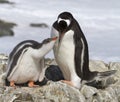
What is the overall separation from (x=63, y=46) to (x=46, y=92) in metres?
0.54

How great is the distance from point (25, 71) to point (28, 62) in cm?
9

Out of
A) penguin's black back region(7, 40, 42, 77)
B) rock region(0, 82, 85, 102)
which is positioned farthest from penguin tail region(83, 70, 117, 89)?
penguin's black back region(7, 40, 42, 77)

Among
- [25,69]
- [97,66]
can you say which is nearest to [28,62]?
[25,69]

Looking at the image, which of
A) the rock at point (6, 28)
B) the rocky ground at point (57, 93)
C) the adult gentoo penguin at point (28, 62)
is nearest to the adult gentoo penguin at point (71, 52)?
the rocky ground at point (57, 93)

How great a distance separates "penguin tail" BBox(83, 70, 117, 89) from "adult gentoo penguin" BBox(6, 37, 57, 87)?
0.62 m

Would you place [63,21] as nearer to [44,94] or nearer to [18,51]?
[18,51]

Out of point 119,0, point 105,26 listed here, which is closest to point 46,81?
point 105,26

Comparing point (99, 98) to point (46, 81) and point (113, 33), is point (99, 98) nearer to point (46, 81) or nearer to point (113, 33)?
point (46, 81)

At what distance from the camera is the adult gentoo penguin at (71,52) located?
543 centimetres

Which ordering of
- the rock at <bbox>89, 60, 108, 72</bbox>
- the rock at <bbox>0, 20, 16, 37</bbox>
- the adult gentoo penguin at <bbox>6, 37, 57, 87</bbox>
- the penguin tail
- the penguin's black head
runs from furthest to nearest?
the rock at <bbox>0, 20, 16, 37</bbox> → the rock at <bbox>89, 60, 108, 72</bbox> → the penguin tail → the penguin's black head → the adult gentoo penguin at <bbox>6, 37, 57, 87</bbox>

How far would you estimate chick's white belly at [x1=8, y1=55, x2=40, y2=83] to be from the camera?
17.2 ft

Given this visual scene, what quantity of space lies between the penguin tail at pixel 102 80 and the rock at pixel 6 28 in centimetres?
865

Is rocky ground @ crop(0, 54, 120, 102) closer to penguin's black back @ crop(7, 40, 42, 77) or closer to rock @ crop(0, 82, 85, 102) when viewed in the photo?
rock @ crop(0, 82, 85, 102)

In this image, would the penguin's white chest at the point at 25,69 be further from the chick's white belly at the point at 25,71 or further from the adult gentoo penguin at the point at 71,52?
the adult gentoo penguin at the point at 71,52
